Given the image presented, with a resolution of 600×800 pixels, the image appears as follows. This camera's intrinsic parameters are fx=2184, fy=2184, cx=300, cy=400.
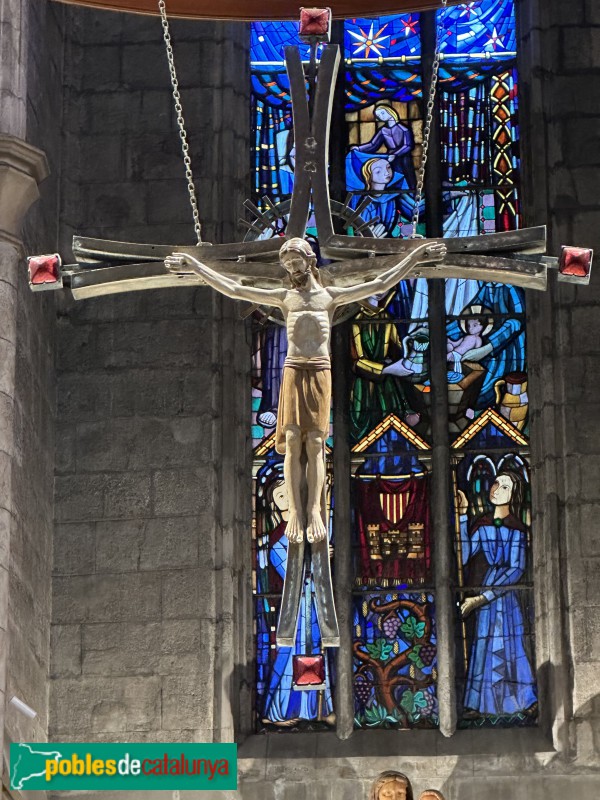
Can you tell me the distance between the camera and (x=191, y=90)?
1346 cm

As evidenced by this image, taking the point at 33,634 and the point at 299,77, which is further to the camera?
the point at 33,634

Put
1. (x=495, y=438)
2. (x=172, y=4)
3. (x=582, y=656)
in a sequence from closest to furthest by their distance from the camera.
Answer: (x=172, y=4), (x=582, y=656), (x=495, y=438)

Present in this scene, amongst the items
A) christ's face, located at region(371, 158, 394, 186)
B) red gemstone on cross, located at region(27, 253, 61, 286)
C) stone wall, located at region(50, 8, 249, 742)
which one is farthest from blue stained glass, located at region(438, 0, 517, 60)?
red gemstone on cross, located at region(27, 253, 61, 286)

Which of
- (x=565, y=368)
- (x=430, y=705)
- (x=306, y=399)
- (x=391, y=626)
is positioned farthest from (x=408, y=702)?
(x=306, y=399)

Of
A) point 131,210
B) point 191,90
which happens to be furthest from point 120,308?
point 191,90

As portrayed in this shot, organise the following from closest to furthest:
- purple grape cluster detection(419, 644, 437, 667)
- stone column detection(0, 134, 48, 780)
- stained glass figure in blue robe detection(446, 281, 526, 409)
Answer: stone column detection(0, 134, 48, 780) → purple grape cluster detection(419, 644, 437, 667) → stained glass figure in blue robe detection(446, 281, 526, 409)

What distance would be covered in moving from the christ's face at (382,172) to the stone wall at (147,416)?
2.72ft

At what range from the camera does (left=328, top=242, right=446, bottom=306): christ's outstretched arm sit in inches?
375

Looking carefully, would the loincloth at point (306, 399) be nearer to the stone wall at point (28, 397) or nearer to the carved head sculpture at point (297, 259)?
the carved head sculpture at point (297, 259)

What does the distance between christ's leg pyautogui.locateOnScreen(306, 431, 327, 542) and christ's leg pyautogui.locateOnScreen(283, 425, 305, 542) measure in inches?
1.5

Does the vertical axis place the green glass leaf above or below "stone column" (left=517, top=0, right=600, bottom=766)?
below

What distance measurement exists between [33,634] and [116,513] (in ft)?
3.03

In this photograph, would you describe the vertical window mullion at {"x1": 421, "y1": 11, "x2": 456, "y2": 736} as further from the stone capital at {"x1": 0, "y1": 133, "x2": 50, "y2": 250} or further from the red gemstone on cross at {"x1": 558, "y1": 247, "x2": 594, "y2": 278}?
the red gemstone on cross at {"x1": 558, "y1": 247, "x2": 594, "y2": 278}

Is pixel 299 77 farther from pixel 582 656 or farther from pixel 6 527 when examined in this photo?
pixel 582 656
